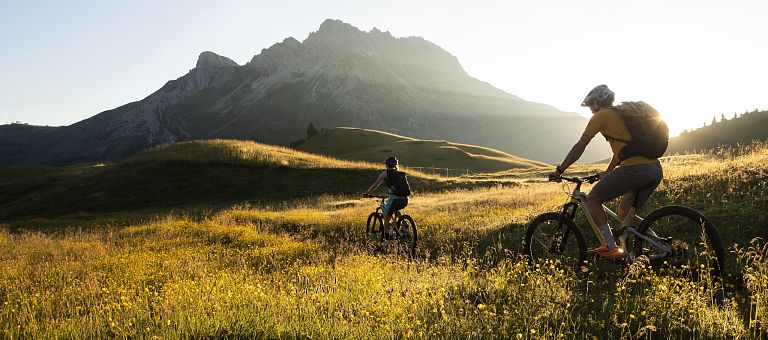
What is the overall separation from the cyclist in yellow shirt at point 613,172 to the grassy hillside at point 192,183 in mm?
32524

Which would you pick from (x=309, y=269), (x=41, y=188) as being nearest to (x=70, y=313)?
(x=309, y=269)

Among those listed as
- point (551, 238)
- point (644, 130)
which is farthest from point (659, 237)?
point (644, 130)

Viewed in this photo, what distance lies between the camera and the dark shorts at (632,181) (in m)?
6.84

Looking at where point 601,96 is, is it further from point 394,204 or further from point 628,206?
point 394,204

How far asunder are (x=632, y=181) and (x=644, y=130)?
825 millimetres

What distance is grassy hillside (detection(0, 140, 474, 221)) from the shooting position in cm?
3884

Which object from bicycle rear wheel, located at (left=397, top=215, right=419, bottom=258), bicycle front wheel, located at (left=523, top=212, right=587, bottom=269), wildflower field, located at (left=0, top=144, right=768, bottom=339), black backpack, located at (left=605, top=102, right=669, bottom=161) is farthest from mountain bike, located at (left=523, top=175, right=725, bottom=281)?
bicycle rear wheel, located at (left=397, top=215, right=419, bottom=258)

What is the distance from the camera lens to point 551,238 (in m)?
8.77

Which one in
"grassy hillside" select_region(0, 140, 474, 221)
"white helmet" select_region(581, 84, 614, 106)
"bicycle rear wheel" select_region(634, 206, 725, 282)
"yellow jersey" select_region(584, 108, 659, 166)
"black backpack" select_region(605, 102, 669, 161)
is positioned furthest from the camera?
"grassy hillside" select_region(0, 140, 474, 221)

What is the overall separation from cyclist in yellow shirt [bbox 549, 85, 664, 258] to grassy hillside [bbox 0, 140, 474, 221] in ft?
107

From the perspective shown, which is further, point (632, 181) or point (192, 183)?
point (192, 183)

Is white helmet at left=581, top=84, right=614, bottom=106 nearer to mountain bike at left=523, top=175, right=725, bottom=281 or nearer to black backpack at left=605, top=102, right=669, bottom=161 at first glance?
black backpack at left=605, top=102, right=669, bottom=161

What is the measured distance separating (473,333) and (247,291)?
3.87 meters

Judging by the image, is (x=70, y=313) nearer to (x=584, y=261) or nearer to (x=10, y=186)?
(x=584, y=261)
